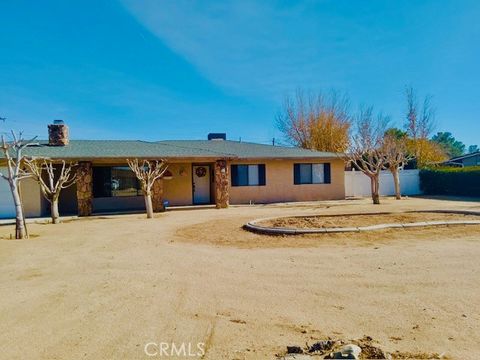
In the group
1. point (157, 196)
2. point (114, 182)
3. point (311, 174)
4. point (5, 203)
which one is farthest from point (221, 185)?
point (5, 203)

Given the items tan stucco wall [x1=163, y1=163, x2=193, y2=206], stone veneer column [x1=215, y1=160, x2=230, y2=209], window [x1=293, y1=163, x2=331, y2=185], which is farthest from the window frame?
tan stucco wall [x1=163, y1=163, x2=193, y2=206]

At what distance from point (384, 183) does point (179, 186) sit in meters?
13.9

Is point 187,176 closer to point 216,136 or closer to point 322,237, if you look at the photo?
point 216,136

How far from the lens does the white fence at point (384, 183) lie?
22.0 metres

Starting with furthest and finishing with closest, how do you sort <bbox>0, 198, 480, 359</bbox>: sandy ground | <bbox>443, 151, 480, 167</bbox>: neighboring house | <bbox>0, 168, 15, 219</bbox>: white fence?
1. <bbox>443, 151, 480, 167</bbox>: neighboring house
2. <bbox>0, 168, 15, 219</bbox>: white fence
3. <bbox>0, 198, 480, 359</bbox>: sandy ground

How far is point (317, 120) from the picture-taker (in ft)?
98.2

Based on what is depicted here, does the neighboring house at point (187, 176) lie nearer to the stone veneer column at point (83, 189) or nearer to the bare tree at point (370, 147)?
the stone veneer column at point (83, 189)

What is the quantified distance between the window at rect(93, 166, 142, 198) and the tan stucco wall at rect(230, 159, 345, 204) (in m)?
5.10

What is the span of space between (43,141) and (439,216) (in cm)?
1830

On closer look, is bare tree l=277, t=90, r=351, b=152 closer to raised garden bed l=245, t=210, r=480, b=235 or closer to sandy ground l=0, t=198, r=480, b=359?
raised garden bed l=245, t=210, r=480, b=235

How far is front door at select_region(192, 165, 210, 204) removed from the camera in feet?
57.7

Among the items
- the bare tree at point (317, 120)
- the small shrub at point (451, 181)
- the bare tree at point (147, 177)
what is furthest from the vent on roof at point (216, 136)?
the small shrub at point (451, 181)

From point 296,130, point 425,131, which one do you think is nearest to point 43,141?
point 296,130

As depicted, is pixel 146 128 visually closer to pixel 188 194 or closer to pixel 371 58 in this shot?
pixel 188 194
